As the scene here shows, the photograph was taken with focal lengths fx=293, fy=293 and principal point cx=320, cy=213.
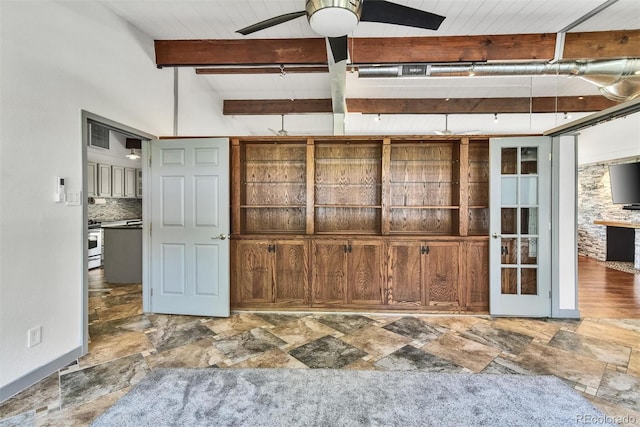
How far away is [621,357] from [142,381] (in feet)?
13.9

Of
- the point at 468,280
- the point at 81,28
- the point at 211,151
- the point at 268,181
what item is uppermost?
the point at 81,28

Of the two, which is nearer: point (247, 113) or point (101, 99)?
Answer: point (101, 99)

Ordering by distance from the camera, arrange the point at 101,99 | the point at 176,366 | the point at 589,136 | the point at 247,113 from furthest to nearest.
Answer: the point at 589,136 → the point at 247,113 → the point at 101,99 → the point at 176,366

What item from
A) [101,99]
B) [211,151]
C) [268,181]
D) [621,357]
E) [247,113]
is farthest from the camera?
[247,113]

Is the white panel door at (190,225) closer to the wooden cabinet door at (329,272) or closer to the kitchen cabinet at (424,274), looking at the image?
the wooden cabinet door at (329,272)

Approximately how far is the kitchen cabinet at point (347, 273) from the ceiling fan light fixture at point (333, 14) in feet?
Answer: 7.98

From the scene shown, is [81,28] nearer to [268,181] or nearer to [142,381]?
[268,181]

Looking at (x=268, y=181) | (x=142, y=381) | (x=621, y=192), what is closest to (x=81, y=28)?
(x=268, y=181)

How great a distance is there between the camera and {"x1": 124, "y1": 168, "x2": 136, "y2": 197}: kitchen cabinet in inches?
279

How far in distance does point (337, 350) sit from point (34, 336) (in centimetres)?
255

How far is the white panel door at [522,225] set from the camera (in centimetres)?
365

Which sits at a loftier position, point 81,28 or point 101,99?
point 81,28


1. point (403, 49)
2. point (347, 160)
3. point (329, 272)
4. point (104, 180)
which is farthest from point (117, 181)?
point (403, 49)

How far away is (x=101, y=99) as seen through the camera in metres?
2.96
